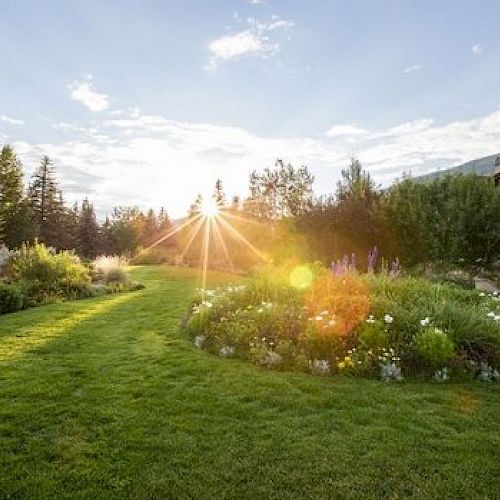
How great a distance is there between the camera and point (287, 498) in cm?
321

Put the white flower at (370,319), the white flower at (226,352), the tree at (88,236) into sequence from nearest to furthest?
the white flower at (370,319)
the white flower at (226,352)
the tree at (88,236)

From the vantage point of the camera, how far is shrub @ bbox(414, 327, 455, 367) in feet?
19.1

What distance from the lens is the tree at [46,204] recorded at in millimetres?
44812

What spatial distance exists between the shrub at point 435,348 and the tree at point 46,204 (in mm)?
43533

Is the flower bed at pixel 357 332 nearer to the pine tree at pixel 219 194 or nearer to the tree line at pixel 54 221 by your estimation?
the tree line at pixel 54 221

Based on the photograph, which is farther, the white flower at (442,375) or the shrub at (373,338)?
the shrub at (373,338)

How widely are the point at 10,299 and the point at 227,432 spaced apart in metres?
9.00

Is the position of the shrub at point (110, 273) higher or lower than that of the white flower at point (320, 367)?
higher

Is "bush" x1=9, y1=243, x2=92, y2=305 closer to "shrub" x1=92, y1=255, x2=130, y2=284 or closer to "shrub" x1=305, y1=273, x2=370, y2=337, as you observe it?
"shrub" x1=92, y1=255, x2=130, y2=284

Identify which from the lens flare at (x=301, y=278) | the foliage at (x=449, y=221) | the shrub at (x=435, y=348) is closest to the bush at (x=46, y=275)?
the lens flare at (x=301, y=278)

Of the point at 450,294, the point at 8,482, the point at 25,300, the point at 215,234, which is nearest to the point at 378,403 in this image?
the point at 8,482

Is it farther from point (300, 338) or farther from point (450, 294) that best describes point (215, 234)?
point (300, 338)

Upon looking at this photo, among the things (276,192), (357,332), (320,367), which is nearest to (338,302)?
(357,332)

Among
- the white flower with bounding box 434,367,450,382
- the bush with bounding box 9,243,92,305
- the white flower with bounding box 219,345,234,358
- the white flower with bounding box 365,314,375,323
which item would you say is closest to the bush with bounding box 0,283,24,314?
the bush with bounding box 9,243,92,305
